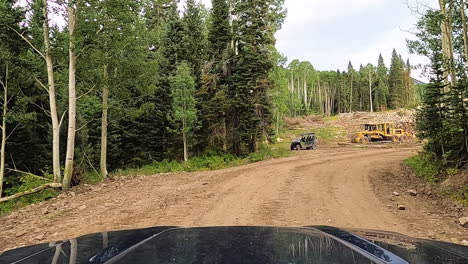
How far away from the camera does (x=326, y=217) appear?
700 cm

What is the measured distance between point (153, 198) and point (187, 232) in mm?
6922

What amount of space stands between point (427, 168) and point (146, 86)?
1400 centimetres

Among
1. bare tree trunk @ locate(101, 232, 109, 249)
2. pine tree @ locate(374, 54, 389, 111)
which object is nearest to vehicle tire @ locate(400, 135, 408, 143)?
pine tree @ locate(374, 54, 389, 111)

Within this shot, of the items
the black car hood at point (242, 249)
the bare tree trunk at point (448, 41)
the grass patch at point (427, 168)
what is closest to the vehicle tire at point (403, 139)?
the bare tree trunk at point (448, 41)

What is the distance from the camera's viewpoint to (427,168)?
1207 cm

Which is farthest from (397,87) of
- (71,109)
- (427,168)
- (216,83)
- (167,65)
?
(71,109)

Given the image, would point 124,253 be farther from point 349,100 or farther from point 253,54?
point 349,100

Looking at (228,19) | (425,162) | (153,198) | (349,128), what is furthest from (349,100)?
(153,198)

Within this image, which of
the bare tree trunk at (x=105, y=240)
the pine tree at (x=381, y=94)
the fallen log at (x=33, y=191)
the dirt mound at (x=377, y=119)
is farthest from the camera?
the pine tree at (x=381, y=94)

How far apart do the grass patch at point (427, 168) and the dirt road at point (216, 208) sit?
75.4 inches

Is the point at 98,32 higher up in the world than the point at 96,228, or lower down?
higher up

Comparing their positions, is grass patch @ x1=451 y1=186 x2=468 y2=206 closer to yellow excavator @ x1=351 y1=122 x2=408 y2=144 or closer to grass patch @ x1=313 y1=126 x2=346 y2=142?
yellow excavator @ x1=351 y1=122 x2=408 y2=144

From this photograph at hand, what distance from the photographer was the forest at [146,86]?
40.3 feet

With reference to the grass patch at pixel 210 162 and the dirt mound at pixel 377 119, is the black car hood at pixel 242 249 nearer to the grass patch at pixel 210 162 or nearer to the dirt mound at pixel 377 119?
the grass patch at pixel 210 162
